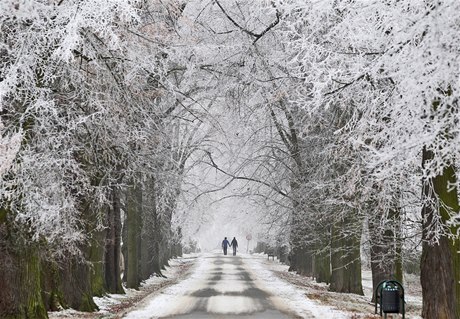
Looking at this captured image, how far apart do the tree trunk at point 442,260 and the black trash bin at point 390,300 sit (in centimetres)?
217

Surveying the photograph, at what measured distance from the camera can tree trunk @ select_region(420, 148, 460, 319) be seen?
11.2 metres

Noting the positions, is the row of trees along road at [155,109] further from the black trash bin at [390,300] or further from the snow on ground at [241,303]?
the black trash bin at [390,300]

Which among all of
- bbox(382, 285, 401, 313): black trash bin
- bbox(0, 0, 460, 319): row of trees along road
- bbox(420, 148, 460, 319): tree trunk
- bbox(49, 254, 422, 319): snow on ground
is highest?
bbox(0, 0, 460, 319): row of trees along road

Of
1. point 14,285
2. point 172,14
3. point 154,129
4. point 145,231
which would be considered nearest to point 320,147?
point 154,129

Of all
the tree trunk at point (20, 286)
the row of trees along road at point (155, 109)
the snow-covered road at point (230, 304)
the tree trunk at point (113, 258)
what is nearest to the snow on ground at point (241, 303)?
the snow-covered road at point (230, 304)

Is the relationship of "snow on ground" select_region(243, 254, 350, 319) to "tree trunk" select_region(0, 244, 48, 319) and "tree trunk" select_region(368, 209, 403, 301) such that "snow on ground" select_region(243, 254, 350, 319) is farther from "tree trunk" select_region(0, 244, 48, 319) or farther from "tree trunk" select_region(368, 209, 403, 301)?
"tree trunk" select_region(0, 244, 48, 319)

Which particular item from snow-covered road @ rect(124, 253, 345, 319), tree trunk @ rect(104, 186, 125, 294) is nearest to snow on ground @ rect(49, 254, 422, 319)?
snow-covered road @ rect(124, 253, 345, 319)

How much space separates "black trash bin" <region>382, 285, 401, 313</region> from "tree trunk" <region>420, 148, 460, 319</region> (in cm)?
217

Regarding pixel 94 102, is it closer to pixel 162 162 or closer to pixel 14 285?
pixel 14 285

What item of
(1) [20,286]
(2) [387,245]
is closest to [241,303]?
(2) [387,245]

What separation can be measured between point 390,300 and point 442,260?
2.90 metres

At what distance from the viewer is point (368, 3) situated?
30.7 ft

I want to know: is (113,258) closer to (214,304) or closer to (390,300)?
(214,304)

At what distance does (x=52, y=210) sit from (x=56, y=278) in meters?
5.19
